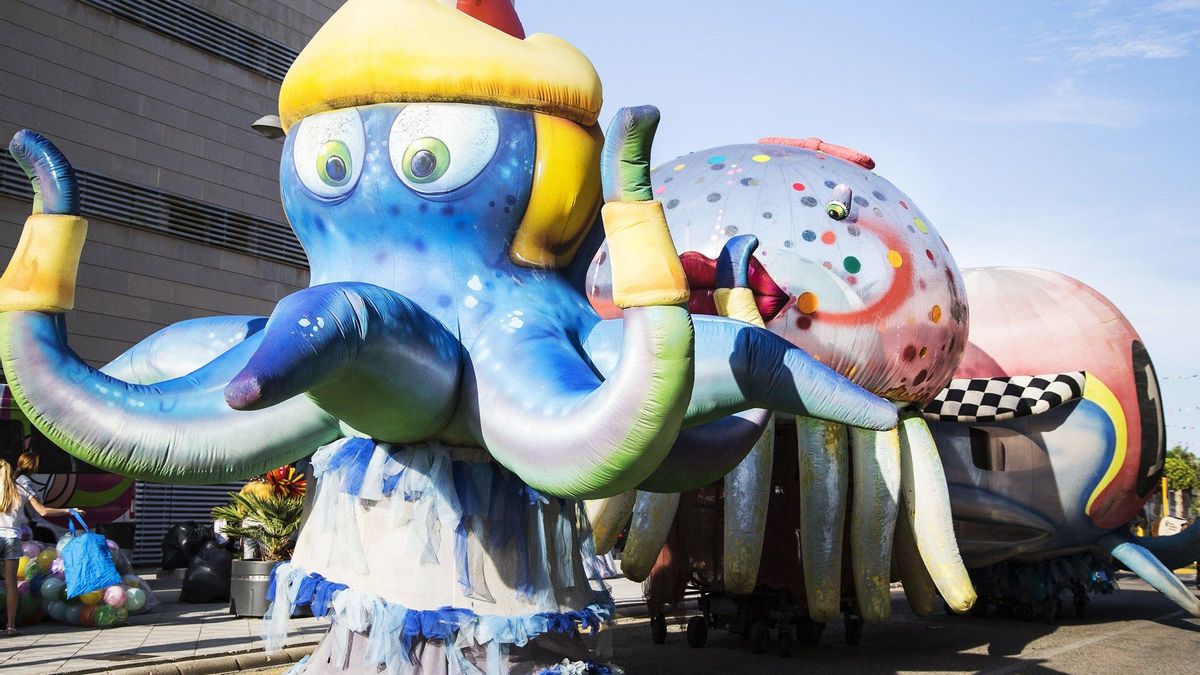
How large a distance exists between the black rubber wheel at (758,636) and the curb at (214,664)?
3.26 m

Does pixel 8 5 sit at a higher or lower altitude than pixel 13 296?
A: higher

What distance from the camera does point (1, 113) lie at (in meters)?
16.4

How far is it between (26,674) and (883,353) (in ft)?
19.9

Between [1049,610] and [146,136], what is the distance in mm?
14949

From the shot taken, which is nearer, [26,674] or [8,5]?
[26,674]

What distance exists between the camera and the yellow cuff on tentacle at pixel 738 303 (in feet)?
18.6

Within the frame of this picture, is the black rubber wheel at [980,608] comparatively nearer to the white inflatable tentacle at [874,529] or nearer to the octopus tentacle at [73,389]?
the white inflatable tentacle at [874,529]

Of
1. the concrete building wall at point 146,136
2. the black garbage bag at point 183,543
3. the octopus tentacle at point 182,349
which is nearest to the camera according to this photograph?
the octopus tentacle at point 182,349

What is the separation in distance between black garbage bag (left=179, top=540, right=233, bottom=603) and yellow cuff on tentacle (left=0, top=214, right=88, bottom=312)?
351 inches

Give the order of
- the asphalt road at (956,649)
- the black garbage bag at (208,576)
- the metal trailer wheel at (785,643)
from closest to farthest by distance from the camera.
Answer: the asphalt road at (956,649) < the metal trailer wheel at (785,643) < the black garbage bag at (208,576)

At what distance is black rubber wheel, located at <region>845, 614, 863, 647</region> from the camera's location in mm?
9211

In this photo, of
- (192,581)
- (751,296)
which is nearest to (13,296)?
(751,296)

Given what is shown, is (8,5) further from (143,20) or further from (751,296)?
(751,296)

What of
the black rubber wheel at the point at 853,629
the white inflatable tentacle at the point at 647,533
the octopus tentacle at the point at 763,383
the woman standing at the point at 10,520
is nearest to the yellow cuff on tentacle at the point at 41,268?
the octopus tentacle at the point at 763,383
